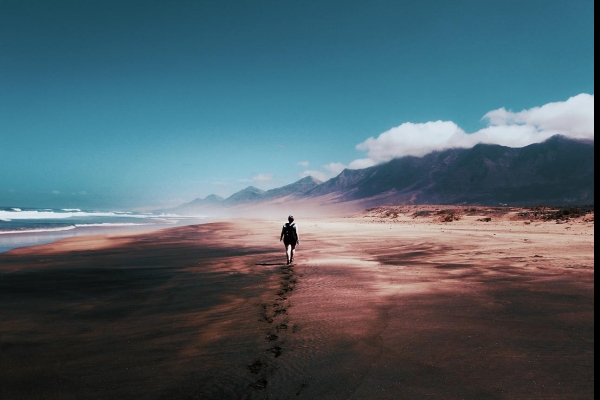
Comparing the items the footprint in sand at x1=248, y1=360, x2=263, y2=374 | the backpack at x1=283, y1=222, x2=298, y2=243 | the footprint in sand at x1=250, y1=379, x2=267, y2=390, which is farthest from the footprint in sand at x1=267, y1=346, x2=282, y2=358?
the backpack at x1=283, y1=222, x2=298, y2=243

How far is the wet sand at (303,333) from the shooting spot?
392cm

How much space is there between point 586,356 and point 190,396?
205 inches

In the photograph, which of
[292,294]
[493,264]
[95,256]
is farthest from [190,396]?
[95,256]

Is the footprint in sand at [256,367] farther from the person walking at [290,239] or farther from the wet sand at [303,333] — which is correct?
the person walking at [290,239]

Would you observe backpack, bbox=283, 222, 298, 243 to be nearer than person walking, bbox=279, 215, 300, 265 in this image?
No

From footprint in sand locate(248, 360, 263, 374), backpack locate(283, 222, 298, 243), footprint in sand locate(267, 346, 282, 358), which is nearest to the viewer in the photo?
footprint in sand locate(248, 360, 263, 374)

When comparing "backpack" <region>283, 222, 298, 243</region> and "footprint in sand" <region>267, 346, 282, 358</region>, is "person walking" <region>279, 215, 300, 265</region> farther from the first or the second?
"footprint in sand" <region>267, 346, 282, 358</region>

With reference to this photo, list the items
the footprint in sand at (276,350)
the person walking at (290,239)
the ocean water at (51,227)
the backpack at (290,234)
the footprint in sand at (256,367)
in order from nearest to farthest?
the footprint in sand at (256,367), the footprint in sand at (276,350), the person walking at (290,239), the backpack at (290,234), the ocean water at (51,227)

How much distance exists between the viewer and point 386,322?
6.02 metres

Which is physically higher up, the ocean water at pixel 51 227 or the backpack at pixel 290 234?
the backpack at pixel 290 234

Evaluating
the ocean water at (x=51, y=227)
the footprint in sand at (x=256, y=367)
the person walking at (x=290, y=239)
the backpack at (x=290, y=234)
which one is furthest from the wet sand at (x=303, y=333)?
the ocean water at (x=51, y=227)

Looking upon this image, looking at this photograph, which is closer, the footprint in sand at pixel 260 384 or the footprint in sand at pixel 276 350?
the footprint in sand at pixel 260 384

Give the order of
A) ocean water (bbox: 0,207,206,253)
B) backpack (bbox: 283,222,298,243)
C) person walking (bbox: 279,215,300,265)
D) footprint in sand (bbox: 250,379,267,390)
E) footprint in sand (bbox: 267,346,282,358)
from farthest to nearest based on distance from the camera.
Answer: ocean water (bbox: 0,207,206,253), backpack (bbox: 283,222,298,243), person walking (bbox: 279,215,300,265), footprint in sand (bbox: 267,346,282,358), footprint in sand (bbox: 250,379,267,390)

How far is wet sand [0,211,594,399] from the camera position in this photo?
3918mm
